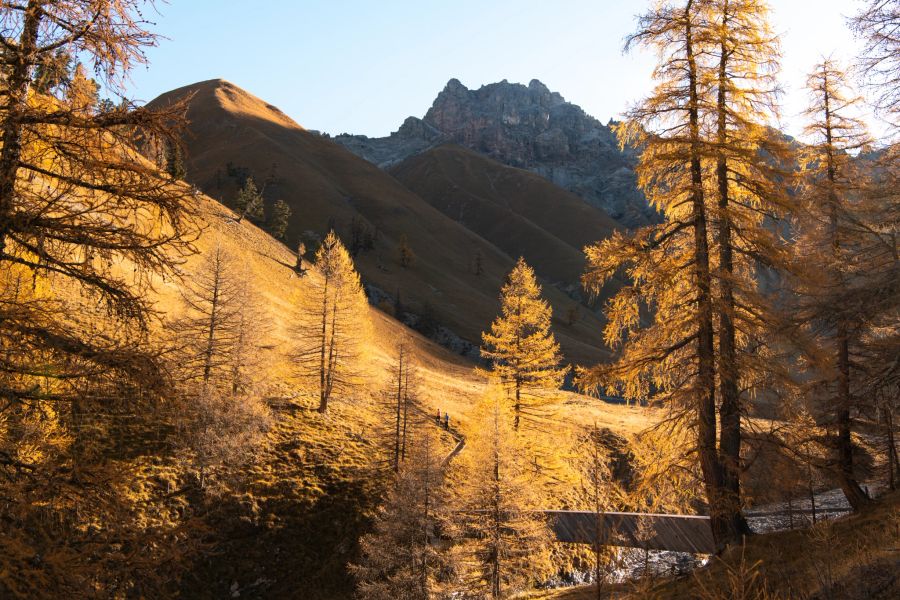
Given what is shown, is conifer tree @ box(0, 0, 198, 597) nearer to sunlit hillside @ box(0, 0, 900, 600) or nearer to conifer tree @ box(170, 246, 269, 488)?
sunlit hillside @ box(0, 0, 900, 600)

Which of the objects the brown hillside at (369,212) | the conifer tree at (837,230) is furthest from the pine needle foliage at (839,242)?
the brown hillside at (369,212)

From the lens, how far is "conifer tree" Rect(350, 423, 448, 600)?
21.9 meters

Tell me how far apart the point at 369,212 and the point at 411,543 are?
462 feet

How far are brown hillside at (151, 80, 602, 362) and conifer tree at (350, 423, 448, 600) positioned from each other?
68807 millimetres

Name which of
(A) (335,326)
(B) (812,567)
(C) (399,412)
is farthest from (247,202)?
(B) (812,567)

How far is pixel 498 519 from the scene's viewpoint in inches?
880

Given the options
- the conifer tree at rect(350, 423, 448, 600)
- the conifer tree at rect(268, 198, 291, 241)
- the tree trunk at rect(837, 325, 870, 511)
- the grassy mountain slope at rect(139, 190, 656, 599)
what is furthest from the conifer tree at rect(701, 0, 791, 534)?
the conifer tree at rect(268, 198, 291, 241)

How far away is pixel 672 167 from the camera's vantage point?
40.0ft

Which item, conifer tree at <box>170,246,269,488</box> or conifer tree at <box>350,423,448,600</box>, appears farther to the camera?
conifer tree at <box>170,246,269,488</box>

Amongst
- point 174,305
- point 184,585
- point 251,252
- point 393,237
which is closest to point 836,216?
point 184,585

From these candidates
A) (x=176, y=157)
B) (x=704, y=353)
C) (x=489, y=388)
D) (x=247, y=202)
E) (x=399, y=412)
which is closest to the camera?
(x=176, y=157)

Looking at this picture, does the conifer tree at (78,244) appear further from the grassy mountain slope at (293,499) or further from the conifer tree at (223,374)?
the conifer tree at (223,374)

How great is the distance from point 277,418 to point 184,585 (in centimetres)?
1249

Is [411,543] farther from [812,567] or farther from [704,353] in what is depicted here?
[812,567]
